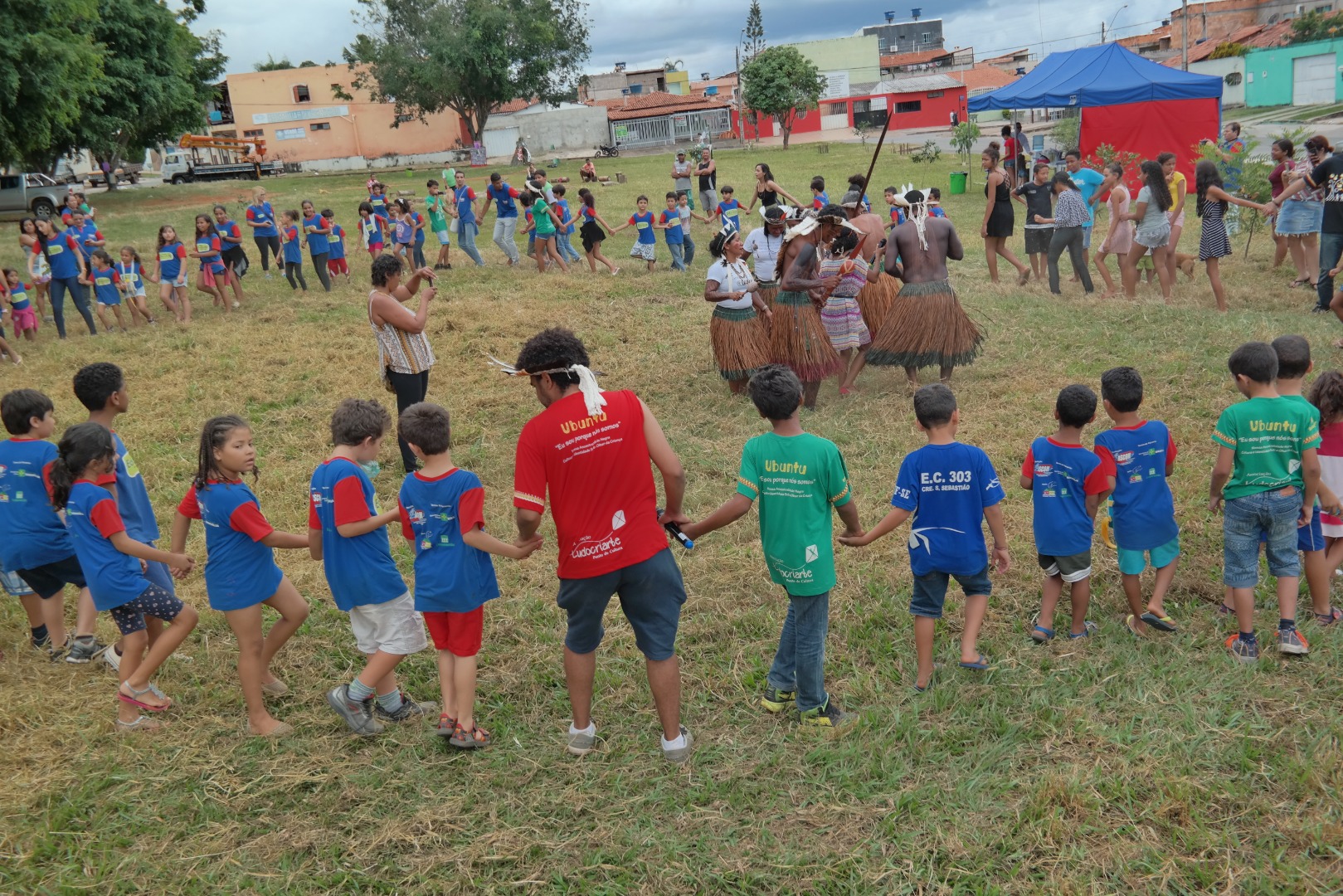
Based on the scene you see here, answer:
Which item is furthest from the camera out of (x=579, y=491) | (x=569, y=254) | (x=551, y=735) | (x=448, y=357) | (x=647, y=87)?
(x=647, y=87)

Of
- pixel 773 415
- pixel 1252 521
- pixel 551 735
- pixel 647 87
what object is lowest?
pixel 551 735

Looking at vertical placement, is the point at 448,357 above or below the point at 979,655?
above

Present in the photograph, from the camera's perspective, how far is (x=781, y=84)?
155 ft

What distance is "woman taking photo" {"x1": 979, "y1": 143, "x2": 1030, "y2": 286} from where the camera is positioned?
12.9m

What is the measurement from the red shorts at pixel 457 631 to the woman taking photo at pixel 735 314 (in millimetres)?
5036

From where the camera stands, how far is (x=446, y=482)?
4191 mm

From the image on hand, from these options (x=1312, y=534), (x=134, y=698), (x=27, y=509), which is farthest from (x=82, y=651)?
(x=1312, y=534)

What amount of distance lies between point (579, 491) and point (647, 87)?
79.8 metres

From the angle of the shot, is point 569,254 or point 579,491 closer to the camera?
point 579,491

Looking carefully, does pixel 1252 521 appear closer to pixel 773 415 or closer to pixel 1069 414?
pixel 1069 414

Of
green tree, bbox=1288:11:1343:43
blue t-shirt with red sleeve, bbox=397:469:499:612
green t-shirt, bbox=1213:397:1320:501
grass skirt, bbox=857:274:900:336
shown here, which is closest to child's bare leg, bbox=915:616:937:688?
green t-shirt, bbox=1213:397:1320:501

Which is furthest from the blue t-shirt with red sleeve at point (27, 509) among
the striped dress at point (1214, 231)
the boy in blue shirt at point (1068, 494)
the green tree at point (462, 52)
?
the green tree at point (462, 52)

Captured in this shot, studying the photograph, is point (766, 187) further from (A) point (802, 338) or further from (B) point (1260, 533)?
(B) point (1260, 533)

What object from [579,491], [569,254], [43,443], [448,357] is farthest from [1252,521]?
[569,254]
